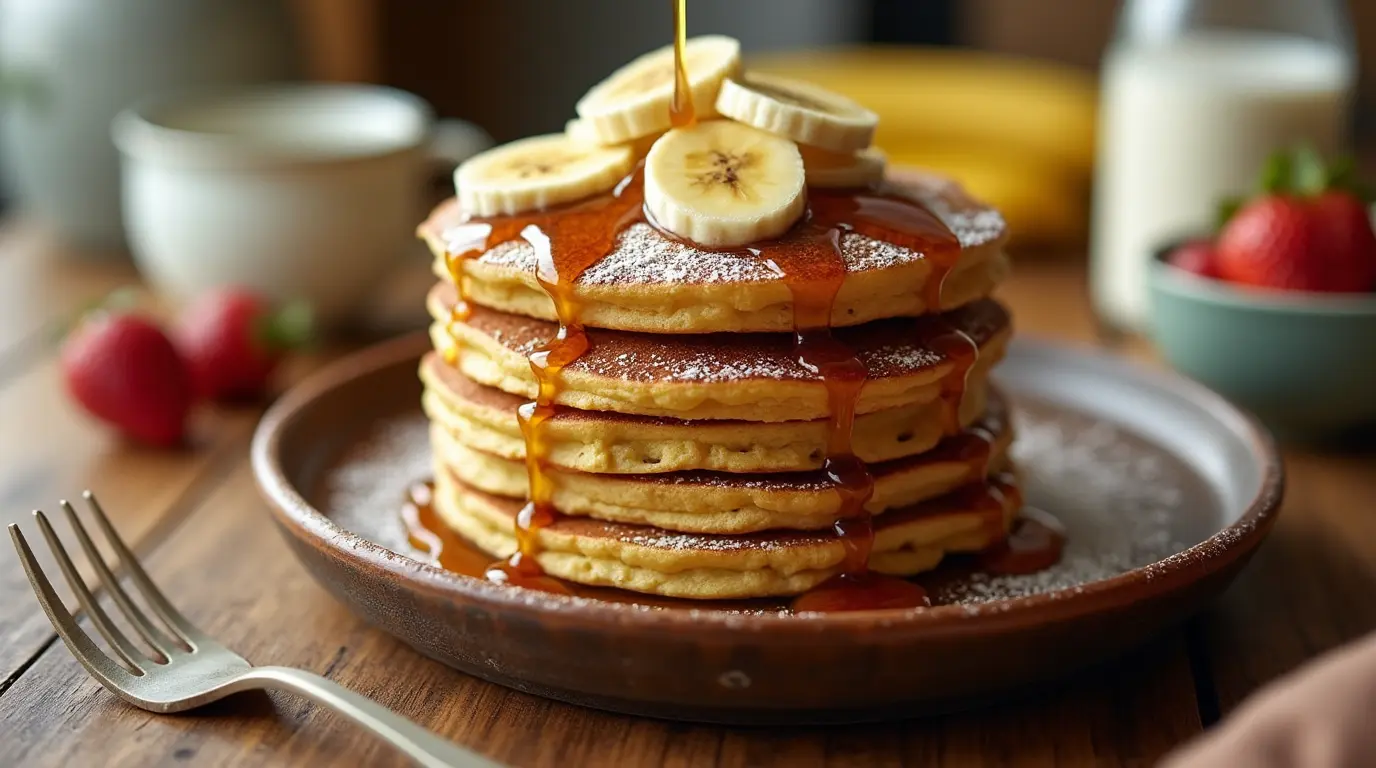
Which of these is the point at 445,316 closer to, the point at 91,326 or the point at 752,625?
the point at 752,625

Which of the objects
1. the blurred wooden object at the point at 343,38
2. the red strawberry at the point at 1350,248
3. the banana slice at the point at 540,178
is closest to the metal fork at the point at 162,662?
the banana slice at the point at 540,178

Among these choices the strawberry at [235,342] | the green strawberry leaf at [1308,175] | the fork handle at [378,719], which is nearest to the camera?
the fork handle at [378,719]

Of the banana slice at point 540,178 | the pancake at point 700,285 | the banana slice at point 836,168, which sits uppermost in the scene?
the banana slice at point 836,168

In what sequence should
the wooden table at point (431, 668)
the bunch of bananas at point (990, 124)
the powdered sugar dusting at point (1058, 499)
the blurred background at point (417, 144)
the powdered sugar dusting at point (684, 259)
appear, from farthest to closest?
the bunch of bananas at point (990, 124) → the blurred background at point (417, 144) → the powdered sugar dusting at point (1058, 499) → the powdered sugar dusting at point (684, 259) → the wooden table at point (431, 668)

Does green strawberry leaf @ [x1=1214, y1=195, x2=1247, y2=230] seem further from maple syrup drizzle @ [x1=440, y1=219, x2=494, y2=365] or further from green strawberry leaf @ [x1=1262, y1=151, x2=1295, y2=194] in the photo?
maple syrup drizzle @ [x1=440, y1=219, x2=494, y2=365]

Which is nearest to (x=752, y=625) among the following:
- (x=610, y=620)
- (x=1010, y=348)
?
(x=610, y=620)

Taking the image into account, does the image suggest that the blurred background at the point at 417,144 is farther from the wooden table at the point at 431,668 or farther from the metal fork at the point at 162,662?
the metal fork at the point at 162,662

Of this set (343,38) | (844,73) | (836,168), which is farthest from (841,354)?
(343,38)
